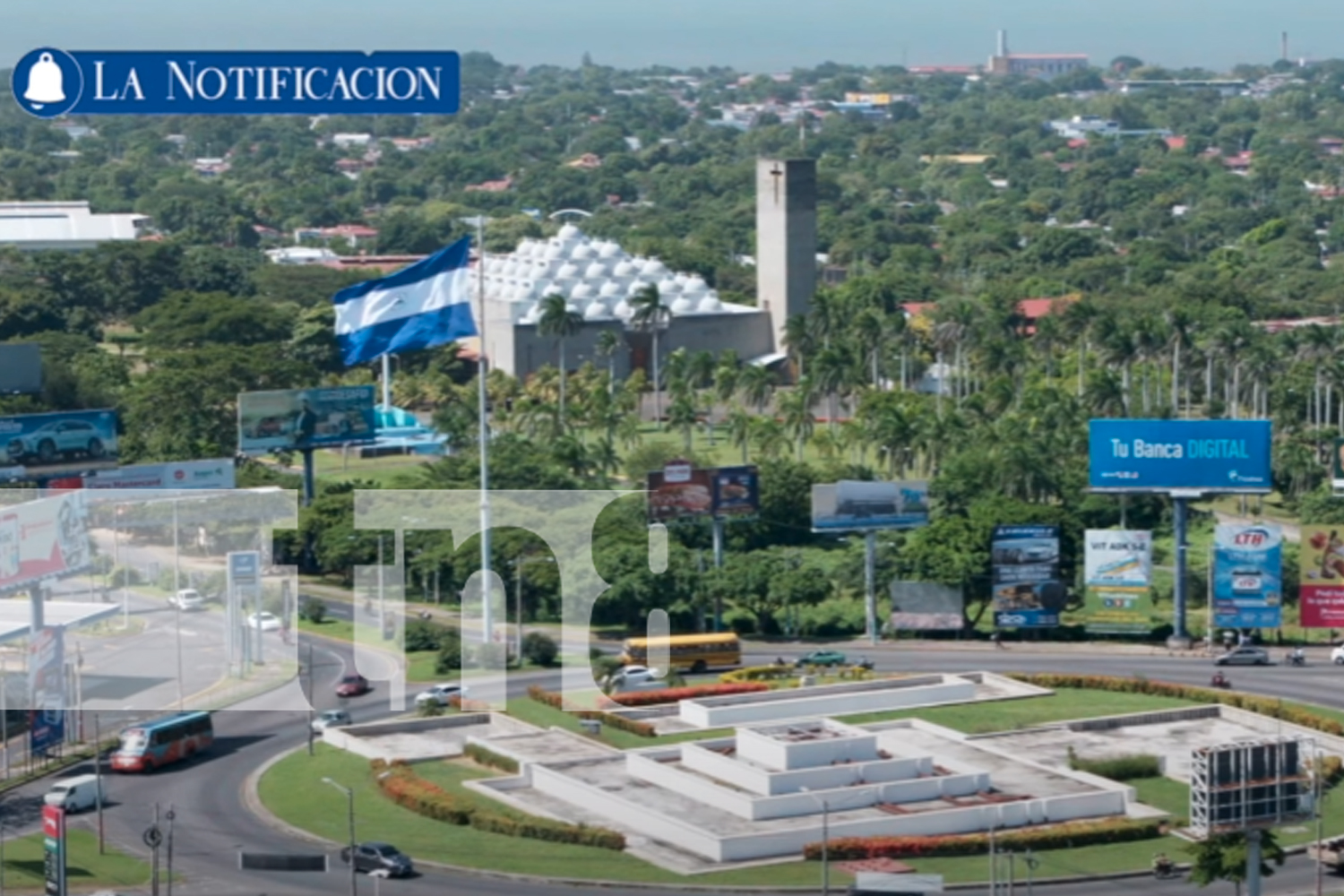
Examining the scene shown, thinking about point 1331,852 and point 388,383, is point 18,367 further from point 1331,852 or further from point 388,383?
point 1331,852

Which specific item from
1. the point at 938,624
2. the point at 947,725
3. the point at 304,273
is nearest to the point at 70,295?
the point at 304,273

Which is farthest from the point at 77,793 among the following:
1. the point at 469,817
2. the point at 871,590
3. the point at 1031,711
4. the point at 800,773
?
the point at 871,590

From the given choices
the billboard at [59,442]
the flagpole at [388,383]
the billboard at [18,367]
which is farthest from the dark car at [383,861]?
the billboard at [18,367]

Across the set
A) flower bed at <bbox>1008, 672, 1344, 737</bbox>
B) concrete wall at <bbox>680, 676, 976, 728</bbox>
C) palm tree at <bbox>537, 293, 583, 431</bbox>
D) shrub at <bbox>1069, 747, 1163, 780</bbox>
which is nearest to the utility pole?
concrete wall at <bbox>680, 676, 976, 728</bbox>

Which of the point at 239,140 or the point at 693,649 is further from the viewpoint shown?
the point at 239,140

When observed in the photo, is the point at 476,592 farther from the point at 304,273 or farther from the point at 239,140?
the point at 239,140

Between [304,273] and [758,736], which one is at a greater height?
[304,273]
